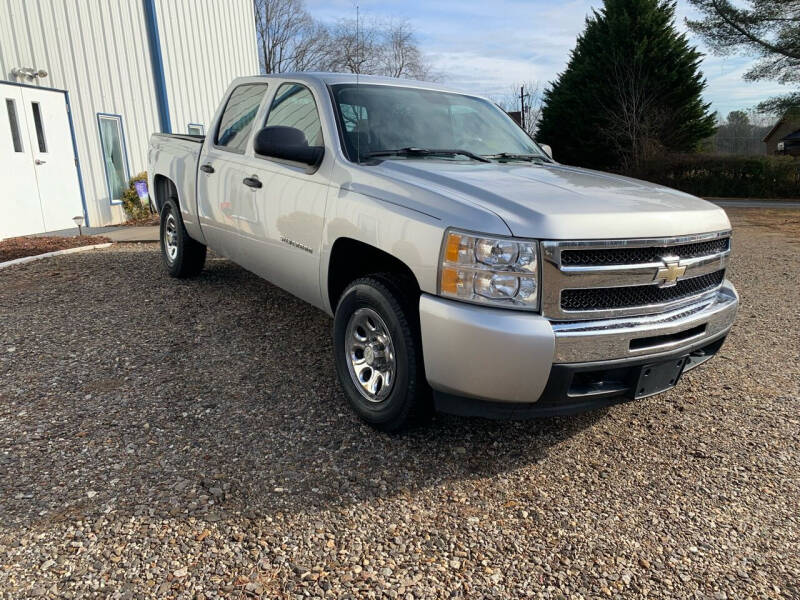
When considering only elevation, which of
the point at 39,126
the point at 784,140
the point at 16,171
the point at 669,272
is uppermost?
the point at 39,126

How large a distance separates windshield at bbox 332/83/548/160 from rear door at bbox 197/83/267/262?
1.06 m

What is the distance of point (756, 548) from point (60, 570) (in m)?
2.74

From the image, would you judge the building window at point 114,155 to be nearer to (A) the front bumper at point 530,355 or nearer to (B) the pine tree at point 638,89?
(A) the front bumper at point 530,355

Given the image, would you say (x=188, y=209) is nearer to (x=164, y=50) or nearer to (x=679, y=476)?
(x=679, y=476)

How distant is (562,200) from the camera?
113 inches

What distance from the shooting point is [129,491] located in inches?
108

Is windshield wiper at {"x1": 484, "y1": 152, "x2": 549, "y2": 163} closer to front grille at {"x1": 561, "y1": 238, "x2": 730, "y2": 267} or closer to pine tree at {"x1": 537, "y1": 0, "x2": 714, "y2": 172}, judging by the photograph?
front grille at {"x1": 561, "y1": 238, "x2": 730, "y2": 267}

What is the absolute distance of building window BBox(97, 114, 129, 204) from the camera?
11.4 metres

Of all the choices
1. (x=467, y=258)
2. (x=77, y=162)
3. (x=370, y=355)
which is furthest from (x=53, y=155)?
(x=467, y=258)

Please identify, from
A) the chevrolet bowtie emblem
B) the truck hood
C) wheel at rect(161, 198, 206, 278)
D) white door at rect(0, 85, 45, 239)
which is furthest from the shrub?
the chevrolet bowtie emblem

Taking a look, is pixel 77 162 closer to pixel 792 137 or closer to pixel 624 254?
pixel 624 254

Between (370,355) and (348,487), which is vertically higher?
(370,355)

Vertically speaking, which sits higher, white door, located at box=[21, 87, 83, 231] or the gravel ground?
white door, located at box=[21, 87, 83, 231]

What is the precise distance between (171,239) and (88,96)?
6204 millimetres
